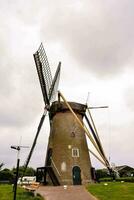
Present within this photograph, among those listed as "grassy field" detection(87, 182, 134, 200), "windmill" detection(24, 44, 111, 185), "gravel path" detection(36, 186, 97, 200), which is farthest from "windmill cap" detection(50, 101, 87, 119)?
"grassy field" detection(87, 182, 134, 200)

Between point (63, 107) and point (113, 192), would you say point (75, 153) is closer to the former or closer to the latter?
point (63, 107)

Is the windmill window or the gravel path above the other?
the windmill window

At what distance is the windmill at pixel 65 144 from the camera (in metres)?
42.3

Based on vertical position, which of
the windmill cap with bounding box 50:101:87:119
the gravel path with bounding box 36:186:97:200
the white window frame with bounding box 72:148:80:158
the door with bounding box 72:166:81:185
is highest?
the windmill cap with bounding box 50:101:87:119

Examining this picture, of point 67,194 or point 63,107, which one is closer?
point 67,194

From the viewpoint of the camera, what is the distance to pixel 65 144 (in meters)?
43.1

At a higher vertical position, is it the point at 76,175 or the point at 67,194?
the point at 76,175

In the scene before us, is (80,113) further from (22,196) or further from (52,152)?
(22,196)

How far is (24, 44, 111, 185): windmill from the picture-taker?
4231cm

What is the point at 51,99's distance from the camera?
47312mm

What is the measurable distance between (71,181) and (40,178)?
429 centimetres

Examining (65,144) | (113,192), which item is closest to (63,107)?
(65,144)

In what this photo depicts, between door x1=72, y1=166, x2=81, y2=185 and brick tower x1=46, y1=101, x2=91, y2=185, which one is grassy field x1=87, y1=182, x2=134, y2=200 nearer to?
door x1=72, y1=166, x2=81, y2=185

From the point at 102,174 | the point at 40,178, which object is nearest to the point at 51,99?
the point at 40,178
